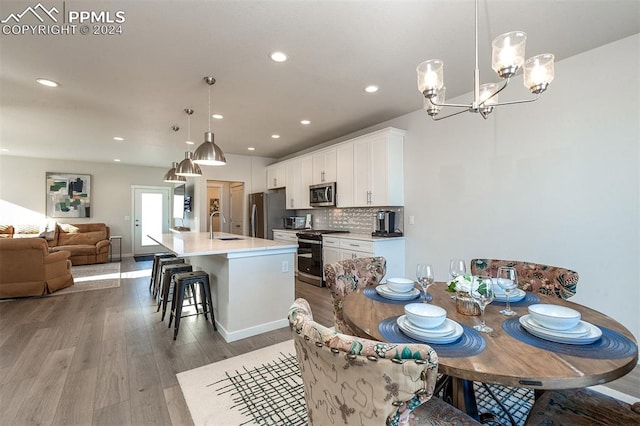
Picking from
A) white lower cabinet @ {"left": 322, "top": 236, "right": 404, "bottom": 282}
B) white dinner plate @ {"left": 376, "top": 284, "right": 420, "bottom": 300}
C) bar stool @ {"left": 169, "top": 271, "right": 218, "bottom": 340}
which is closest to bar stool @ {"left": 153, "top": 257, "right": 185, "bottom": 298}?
bar stool @ {"left": 169, "top": 271, "right": 218, "bottom": 340}

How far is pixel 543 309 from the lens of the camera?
126 cm

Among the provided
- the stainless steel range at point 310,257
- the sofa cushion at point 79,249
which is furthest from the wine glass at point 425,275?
the sofa cushion at point 79,249

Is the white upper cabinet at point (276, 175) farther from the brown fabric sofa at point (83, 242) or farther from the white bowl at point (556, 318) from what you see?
the white bowl at point (556, 318)

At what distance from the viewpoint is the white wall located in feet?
21.8

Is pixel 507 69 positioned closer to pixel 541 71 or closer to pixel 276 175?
pixel 541 71

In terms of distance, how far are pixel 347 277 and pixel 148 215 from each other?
8.65 meters

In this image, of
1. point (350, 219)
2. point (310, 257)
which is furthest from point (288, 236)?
point (350, 219)

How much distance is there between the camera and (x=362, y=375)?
79cm

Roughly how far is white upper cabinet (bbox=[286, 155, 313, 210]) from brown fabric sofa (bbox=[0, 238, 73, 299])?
4.12 metres

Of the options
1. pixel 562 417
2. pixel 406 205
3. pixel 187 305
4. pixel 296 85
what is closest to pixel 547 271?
pixel 562 417

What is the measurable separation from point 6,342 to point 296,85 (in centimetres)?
390

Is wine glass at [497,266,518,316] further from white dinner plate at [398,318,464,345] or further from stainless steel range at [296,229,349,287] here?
stainless steel range at [296,229,349,287]

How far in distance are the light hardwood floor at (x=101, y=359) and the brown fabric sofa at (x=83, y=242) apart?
305 centimetres

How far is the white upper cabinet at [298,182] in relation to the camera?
573 centimetres
